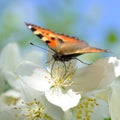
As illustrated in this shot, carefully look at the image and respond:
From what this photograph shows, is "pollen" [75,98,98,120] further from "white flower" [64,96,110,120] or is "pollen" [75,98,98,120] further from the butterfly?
the butterfly

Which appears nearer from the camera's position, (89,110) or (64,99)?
(64,99)

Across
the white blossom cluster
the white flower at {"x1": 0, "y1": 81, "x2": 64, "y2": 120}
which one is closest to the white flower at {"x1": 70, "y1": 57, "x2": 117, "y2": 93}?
the white blossom cluster

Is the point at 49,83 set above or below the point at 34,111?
above

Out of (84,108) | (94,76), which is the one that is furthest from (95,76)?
(84,108)

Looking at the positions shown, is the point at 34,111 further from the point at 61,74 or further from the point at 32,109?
the point at 61,74

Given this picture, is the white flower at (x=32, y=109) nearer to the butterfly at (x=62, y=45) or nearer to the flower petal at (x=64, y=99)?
the flower petal at (x=64, y=99)
